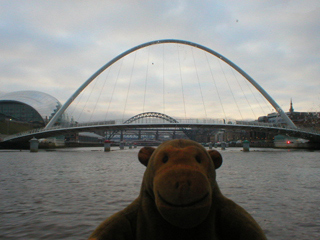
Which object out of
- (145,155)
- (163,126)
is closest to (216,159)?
(145,155)

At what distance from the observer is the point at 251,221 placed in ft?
6.55

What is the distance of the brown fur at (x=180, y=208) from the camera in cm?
168

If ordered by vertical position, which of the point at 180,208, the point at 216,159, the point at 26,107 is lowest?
the point at 180,208

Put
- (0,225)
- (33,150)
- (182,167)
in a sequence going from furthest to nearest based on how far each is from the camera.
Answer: (33,150) < (0,225) < (182,167)

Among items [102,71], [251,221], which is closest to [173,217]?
[251,221]

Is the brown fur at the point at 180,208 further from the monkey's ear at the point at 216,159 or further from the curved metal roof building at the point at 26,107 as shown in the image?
the curved metal roof building at the point at 26,107

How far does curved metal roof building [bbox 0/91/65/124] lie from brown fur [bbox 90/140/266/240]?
81994 mm

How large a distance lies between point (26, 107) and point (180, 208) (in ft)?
285

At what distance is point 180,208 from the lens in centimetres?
166

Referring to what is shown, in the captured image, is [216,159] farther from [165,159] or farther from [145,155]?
[145,155]

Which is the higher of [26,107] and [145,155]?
[26,107]

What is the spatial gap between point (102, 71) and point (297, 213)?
52.6 m

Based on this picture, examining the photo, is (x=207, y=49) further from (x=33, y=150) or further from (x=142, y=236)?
(x=142, y=236)

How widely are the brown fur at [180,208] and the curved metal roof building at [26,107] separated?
8199cm
